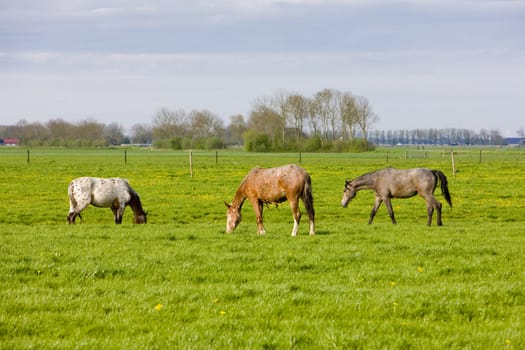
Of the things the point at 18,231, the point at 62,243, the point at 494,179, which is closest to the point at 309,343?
the point at 62,243

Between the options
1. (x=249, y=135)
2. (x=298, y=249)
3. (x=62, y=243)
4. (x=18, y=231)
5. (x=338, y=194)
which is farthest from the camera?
(x=249, y=135)

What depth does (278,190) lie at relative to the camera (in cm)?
1580

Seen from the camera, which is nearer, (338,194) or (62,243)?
(62,243)

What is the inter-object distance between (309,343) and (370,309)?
1572mm

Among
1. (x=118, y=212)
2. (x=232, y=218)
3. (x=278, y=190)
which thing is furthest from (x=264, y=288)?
(x=118, y=212)

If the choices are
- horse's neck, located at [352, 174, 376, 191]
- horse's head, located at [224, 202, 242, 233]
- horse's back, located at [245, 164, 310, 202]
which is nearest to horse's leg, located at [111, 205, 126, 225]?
horse's head, located at [224, 202, 242, 233]

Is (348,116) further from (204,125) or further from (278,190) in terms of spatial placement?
(278,190)

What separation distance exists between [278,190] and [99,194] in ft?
20.4

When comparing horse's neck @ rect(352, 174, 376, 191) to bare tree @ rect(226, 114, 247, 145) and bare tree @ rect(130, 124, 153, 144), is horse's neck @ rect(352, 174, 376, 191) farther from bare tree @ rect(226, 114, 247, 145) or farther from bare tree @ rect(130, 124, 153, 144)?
bare tree @ rect(130, 124, 153, 144)

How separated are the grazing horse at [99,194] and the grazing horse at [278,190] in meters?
4.32

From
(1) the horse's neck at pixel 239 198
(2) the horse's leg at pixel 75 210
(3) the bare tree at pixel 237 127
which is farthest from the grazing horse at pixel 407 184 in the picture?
(3) the bare tree at pixel 237 127

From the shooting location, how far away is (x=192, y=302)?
8359mm

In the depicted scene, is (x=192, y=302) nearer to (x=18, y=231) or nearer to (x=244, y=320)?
(x=244, y=320)

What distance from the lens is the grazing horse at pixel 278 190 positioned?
1557cm
